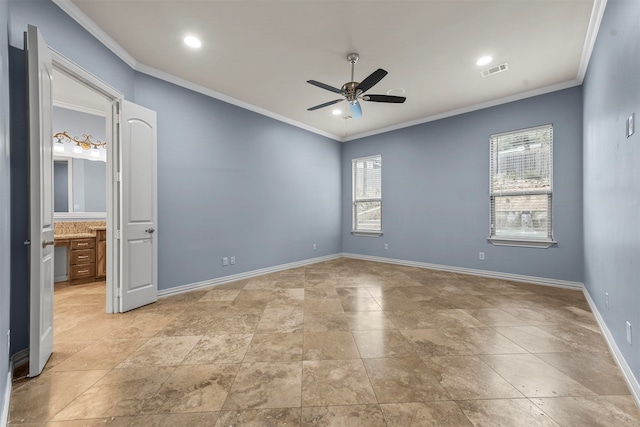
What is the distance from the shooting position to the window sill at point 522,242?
3896 mm

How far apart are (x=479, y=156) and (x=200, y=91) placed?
4.82 meters

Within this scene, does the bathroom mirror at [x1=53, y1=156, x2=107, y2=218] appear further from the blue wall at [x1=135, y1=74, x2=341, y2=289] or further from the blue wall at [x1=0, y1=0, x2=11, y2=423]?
the blue wall at [x1=0, y1=0, x2=11, y2=423]

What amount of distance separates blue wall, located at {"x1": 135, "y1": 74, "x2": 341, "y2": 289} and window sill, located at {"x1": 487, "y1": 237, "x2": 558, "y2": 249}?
11.3ft

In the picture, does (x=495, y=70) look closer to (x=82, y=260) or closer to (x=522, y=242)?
(x=522, y=242)

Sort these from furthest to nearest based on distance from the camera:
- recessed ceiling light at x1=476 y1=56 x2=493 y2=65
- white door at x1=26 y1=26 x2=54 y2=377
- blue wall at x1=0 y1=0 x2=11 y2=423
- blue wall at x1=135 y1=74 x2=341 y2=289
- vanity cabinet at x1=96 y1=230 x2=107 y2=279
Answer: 1. vanity cabinet at x1=96 y1=230 x2=107 y2=279
2. blue wall at x1=135 y1=74 x2=341 y2=289
3. recessed ceiling light at x1=476 y1=56 x2=493 y2=65
4. white door at x1=26 y1=26 x2=54 y2=377
5. blue wall at x1=0 y1=0 x2=11 y2=423

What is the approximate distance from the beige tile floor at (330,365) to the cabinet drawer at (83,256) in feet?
3.50

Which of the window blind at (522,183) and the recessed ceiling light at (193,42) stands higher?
the recessed ceiling light at (193,42)

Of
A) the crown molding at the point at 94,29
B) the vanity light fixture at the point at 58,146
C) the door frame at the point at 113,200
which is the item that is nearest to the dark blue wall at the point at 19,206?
the crown molding at the point at 94,29

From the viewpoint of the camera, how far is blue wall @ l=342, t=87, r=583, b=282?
3.76 meters

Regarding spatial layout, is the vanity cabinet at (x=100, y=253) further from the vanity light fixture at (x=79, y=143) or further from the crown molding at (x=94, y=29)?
the crown molding at (x=94, y=29)

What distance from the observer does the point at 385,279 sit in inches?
170

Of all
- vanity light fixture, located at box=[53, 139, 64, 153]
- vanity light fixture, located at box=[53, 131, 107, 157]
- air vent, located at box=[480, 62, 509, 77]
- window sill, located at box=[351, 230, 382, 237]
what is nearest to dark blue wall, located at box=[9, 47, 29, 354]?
vanity light fixture, located at box=[53, 131, 107, 157]

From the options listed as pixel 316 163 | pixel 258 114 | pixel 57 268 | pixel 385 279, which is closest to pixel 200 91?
pixel 258 114

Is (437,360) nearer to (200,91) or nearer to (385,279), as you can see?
(385,279)
